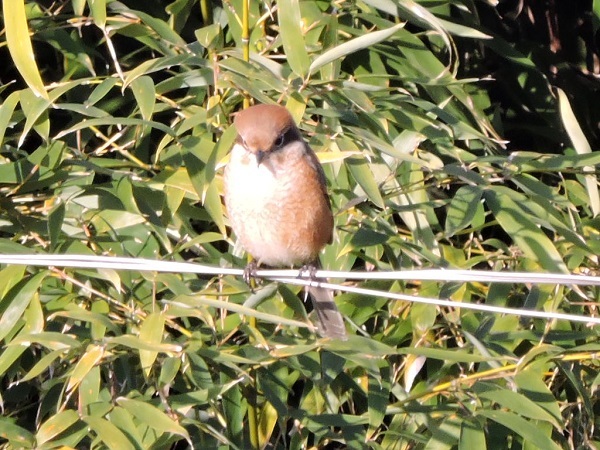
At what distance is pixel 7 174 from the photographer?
2.83 m

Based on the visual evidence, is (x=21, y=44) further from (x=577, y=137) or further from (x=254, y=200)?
(x=577, y=137)

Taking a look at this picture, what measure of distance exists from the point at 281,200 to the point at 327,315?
0.35 meters

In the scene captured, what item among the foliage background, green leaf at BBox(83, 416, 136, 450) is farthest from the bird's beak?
green leaf at BBox(83, 416, 136, 450)

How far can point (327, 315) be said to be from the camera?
116 inches

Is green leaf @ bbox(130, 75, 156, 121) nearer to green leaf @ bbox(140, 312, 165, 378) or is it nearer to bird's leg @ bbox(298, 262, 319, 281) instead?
green leaf @ bbox(140, 312, 165, 378)

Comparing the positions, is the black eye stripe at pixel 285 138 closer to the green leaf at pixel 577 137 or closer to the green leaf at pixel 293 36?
the green leaf at pixel 293 36

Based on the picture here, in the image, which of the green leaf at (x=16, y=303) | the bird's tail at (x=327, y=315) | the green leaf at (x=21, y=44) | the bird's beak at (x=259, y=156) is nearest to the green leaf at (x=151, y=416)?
the green leaf at (x=16, y=303)

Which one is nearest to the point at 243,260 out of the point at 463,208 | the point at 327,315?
the point at 327,315

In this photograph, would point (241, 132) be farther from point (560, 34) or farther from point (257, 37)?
point (560, 34)

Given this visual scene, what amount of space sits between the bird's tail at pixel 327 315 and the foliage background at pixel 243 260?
0.23 feet

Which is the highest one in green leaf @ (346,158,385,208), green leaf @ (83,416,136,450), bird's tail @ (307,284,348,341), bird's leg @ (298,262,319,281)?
green leaf @ (346,158,385,208)

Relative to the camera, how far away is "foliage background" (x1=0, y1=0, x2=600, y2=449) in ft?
8.79

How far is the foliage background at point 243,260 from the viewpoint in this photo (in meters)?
2.68

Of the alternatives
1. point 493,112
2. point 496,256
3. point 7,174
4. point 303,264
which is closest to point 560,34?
point 493,112
